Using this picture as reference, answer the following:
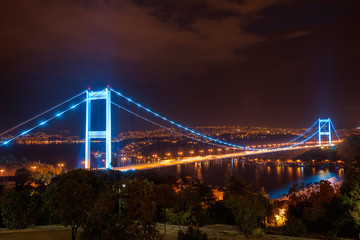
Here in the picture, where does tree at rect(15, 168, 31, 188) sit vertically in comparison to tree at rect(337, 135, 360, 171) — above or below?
below

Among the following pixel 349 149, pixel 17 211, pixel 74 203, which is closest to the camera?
pixel 74 203

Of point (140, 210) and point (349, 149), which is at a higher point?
point (349, 149)

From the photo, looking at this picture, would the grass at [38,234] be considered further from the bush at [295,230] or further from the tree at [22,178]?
the tree at [22,178]

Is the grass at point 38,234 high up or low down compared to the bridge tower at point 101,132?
down

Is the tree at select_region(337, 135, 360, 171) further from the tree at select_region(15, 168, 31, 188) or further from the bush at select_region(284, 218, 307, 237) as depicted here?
the bush at select_region(284, 218, 307, 237)

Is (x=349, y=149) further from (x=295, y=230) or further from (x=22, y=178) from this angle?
(x=295, y=230)

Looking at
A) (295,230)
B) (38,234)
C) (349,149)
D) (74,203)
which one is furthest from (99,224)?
(349,149)

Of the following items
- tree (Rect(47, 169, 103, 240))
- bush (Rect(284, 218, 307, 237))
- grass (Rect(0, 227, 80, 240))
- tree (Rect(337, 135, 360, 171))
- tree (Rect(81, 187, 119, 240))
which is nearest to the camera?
tree (Rect(81, 187, 119, 240))

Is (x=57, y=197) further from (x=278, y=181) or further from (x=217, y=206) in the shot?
(x=278, y=181)

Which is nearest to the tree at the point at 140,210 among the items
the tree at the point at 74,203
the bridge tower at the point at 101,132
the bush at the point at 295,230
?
the tree at the point at 74,203

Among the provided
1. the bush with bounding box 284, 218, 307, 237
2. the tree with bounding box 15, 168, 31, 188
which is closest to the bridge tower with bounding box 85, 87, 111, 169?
the tree with bounding box 15, 168, 31, 188
